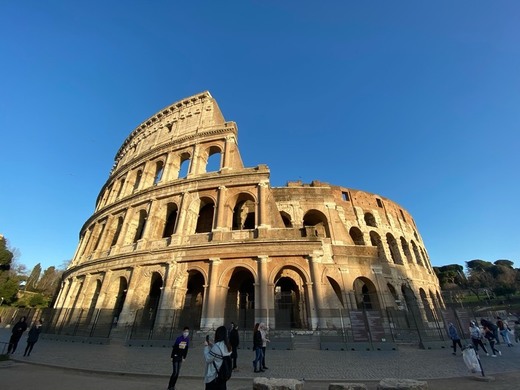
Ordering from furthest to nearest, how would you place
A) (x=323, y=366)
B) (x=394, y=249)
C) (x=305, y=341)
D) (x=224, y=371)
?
(x=394, y=249)
(x=305, y=341)
(x=323, y=366)
(x=224, y=371)

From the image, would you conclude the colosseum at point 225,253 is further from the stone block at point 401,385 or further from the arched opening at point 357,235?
the stone block at point 401,385

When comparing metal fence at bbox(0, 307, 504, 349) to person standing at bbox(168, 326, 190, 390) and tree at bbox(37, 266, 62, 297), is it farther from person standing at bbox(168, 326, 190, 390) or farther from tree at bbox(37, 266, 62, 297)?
tree at bbox(37, 266, 62, 297)

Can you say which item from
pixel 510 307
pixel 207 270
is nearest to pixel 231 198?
pixel 207 270

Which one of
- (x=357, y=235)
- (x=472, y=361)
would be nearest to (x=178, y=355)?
(x=472, y=361)

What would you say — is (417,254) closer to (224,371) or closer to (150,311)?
(150,311)

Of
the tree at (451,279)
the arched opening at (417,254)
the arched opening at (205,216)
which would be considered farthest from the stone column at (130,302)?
the tree at (451,279)

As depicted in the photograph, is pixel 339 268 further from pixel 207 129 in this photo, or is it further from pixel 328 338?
pixel 207 129

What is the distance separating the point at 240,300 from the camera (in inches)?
688

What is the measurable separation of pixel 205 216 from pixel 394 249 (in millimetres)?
19607

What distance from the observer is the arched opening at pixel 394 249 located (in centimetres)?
2502

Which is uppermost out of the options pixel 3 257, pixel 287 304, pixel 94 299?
pixel 3 257

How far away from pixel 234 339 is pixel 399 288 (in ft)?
62.9

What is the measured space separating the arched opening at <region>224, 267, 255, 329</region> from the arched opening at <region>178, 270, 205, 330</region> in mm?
2216

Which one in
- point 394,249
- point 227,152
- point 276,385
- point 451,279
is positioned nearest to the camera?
point 276,385
